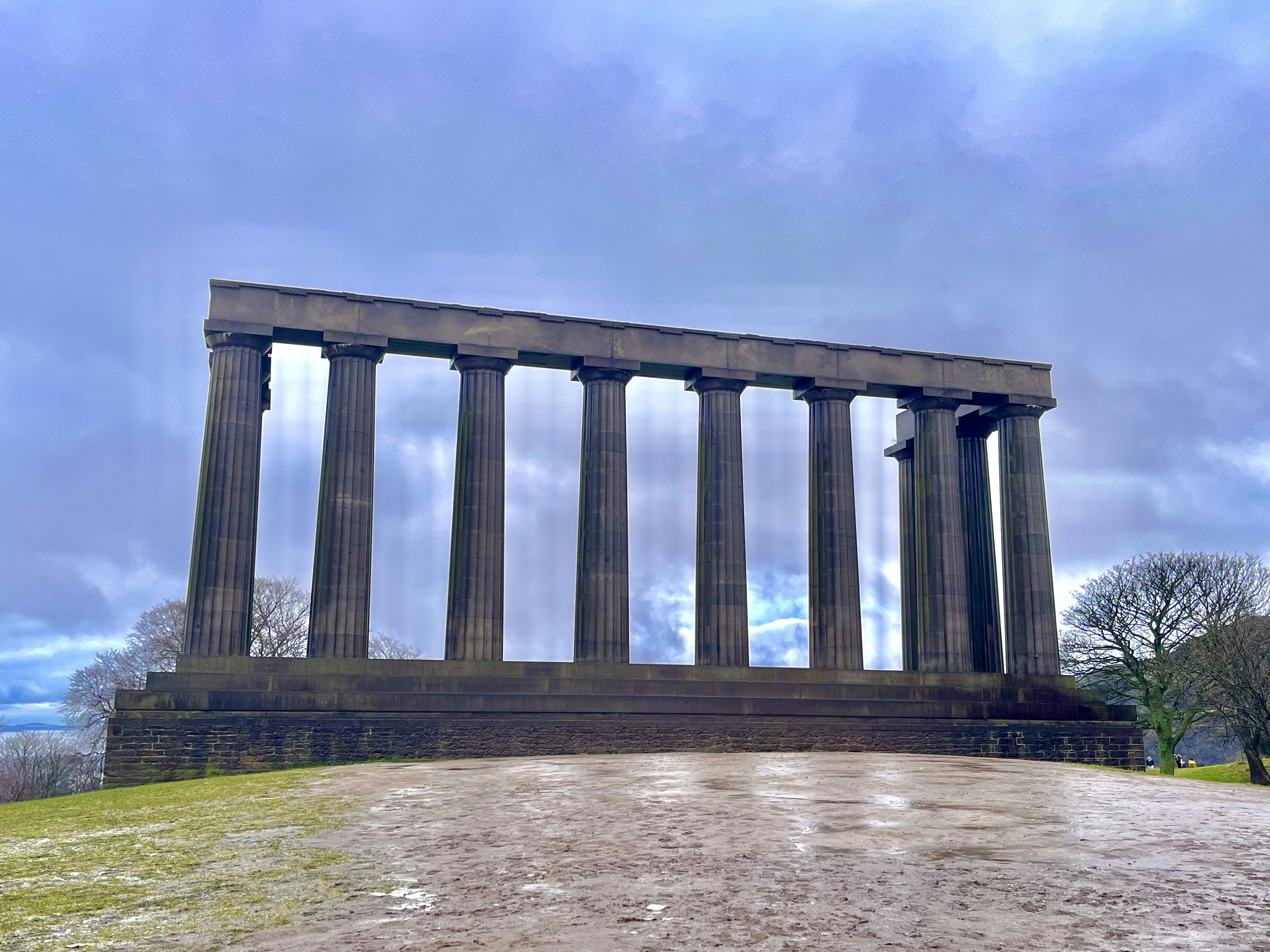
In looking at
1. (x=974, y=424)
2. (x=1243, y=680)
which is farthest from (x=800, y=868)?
(x=1243, y=680)

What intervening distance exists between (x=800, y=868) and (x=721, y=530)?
2732 centimetres

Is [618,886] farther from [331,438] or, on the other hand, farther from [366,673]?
[331,438]

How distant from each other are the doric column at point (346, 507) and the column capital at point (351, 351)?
0.02m

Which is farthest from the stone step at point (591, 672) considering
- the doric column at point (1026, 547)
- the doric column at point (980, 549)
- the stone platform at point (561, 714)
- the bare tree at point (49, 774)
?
the bare tree at point (49, 774)

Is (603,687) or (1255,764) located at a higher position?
(603,687)

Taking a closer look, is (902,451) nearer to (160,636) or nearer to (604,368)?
(604,368)

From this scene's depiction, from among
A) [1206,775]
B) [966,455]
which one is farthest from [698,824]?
[1206,775]

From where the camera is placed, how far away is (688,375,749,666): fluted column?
38531mm

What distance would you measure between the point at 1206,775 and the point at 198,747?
1810 inches

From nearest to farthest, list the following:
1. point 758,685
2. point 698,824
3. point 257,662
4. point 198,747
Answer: point 698,824 < point 198,747 < point 257,662 < point 758,685

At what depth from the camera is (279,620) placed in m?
63.6

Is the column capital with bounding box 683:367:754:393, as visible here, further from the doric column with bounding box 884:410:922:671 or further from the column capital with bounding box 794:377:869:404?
the doric column with bounding box 884:410:922:671

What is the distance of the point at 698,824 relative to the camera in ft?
50.4

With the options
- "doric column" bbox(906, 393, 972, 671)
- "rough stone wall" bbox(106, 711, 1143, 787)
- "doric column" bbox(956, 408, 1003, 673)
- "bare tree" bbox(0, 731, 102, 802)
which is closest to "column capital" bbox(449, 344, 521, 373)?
"rough stone wall" bbox(106, 711, 1143, 787)
